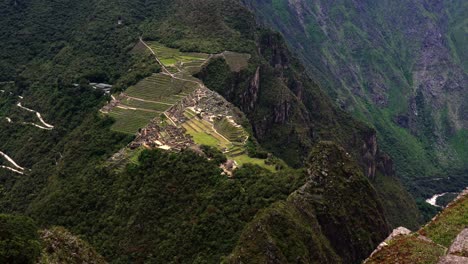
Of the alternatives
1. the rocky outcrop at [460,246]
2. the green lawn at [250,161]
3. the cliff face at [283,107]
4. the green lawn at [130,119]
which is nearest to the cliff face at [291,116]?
the cliff face at [283,107]

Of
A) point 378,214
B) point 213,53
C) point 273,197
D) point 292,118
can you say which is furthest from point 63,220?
point 292,118

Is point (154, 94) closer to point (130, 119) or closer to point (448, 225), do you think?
point (130, 119)

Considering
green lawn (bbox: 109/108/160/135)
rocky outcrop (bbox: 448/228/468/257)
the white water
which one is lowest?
the white water

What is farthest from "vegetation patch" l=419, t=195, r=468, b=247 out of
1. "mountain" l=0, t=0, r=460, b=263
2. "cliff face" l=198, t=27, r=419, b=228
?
"cliff face" l=198, t=27, r=419, b=228

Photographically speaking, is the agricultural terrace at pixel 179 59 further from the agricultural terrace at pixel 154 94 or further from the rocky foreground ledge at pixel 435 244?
the rocky foreground ledge at pixel 435 244

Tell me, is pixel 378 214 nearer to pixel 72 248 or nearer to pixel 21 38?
pixel 72 248

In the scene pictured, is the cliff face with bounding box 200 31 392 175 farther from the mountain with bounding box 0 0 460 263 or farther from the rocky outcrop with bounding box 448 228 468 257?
the rocky outcrop with bounding box 448 228 468 257
